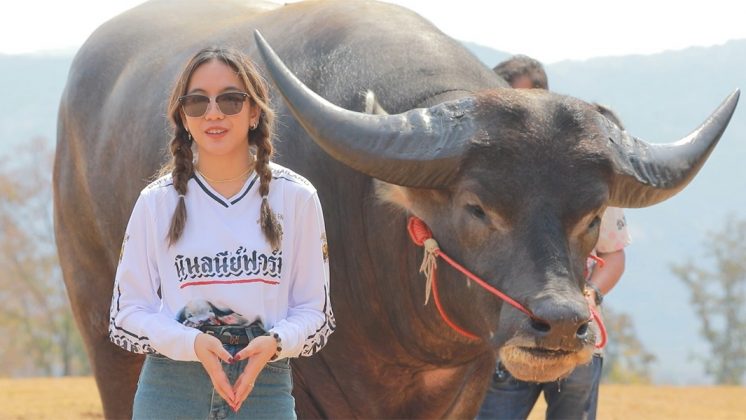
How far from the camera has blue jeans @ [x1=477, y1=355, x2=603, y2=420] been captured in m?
6.80

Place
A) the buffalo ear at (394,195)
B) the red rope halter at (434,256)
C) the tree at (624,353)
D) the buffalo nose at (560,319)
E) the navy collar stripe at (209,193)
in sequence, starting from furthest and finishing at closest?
the tree at (624,353)
the buffalo ear at (394,195)
the red rope halter at (434,256)
the buffalo nose at (560,319)
the navy collar stripe at (209,193)

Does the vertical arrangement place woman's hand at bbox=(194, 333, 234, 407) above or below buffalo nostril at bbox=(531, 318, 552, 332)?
above

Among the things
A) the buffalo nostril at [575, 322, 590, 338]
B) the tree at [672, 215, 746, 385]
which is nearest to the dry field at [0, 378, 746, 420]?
the buffalo nostril at [575, 322, 590, 338]

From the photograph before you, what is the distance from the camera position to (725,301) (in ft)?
167

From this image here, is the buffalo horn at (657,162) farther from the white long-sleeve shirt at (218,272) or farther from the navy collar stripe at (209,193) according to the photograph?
the navy collar stripe at (209,193)

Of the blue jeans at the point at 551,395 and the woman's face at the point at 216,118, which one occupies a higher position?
the woman's face at the point at 216,118

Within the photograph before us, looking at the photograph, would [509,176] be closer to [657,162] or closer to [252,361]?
[657,162]

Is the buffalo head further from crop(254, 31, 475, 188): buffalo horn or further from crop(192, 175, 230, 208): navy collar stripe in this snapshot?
crop(192, 175, 230, 208): navy collar stripe

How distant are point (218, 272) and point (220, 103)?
0.54 meters

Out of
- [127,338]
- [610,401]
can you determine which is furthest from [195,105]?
[610,401]

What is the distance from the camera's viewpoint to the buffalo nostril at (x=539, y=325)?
4.48m

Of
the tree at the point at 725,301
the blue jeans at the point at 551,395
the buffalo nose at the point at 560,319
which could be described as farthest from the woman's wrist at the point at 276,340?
the tree at the point at 725,301

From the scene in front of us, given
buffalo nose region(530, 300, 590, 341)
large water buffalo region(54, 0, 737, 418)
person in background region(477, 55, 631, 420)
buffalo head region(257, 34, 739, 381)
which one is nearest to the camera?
buffalo nose region(530, 300, 590, 341)

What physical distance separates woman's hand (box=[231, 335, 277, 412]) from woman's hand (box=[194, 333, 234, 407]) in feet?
0.09
